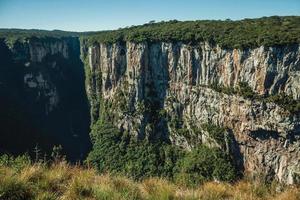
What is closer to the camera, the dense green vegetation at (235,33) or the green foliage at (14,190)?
the green foliage at (14,190)

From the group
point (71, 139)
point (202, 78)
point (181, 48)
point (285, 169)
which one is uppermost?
point (181, 48)

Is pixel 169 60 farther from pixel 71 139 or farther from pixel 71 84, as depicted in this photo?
pixel 71 84

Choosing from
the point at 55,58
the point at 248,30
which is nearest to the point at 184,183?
the point at 248,30

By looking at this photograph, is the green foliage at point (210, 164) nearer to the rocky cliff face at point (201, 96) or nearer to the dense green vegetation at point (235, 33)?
the rocky cliff face at point (201, 96)

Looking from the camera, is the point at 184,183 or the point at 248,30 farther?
the point at 248,30

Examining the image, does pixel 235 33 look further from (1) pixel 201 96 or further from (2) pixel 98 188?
(2) pixel 98 188

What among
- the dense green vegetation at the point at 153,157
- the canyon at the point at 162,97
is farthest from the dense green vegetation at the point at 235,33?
the dense green vegetation at the point at 153,157

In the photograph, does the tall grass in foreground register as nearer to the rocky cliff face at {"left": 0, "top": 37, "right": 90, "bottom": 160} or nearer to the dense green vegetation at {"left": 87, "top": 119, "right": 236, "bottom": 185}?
the dense green vegetation at {"left": 87, "top": 119, "right": 236, "bottom": 185}
